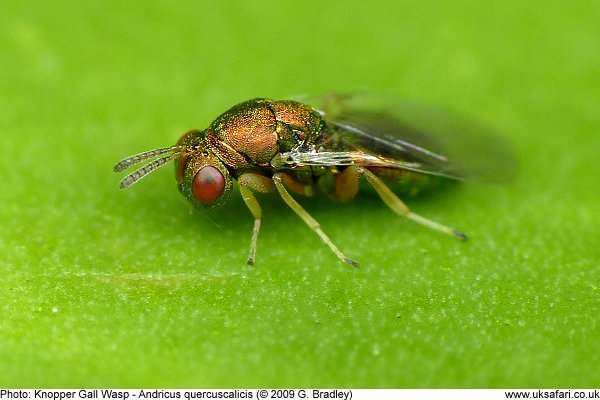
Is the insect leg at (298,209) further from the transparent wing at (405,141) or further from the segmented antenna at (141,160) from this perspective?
the segmented antenna at (141,160)

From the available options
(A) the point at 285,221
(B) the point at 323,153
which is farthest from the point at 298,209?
(B) the point at 323,153

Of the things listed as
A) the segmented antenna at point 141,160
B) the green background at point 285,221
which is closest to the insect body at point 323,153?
the segmented antenna at point 141,160

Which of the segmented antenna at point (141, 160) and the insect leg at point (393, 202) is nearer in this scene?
the segmented antenna at point (141, 160)

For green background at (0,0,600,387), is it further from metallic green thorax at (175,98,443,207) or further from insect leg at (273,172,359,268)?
metallic green thorax at (175,98,443,207)

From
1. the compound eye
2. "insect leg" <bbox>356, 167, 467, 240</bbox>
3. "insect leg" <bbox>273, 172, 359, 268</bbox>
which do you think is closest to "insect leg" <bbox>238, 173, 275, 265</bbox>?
"insect leg" <bbox>273, 172, 359, 268</bbox>

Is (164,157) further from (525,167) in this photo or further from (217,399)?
(525,167)

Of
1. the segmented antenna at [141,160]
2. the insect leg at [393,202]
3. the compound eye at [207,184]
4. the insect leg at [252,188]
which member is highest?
the segmented antenna at [141,160]

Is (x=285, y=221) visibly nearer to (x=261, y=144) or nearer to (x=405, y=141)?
(x=261, y=144)
